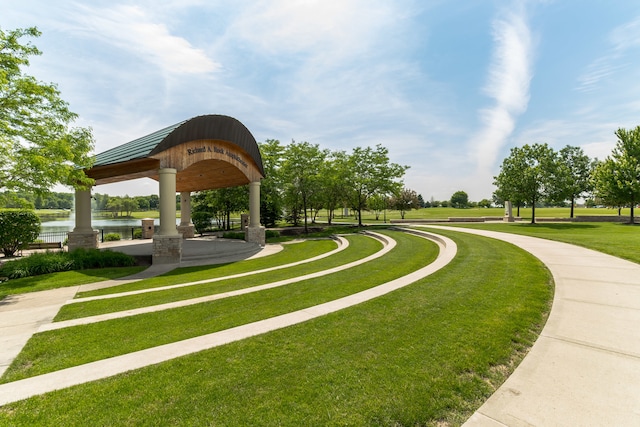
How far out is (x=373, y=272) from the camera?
8531 millimetres

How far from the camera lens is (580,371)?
3275mm

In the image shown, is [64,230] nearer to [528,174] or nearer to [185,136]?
[185,136]

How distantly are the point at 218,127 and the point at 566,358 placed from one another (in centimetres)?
1593

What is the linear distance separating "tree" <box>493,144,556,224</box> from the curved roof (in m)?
25.9

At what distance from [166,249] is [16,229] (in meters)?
8.92

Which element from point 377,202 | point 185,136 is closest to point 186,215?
point 185,136

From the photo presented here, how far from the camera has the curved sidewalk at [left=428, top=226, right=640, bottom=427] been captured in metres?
2.61

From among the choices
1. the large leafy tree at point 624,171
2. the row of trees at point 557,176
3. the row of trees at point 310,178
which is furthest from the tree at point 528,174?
the row of trees at point 310,178

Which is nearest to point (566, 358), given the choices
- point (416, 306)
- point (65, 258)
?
point (416, 306)

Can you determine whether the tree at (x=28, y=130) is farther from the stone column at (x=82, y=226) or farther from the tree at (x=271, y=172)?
the tree at (x=271, y=172)

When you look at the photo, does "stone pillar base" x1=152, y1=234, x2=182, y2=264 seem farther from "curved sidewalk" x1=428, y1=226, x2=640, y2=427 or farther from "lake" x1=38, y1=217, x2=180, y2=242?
"curved sidewalk" x1=428, y1=226, x2=640, y2=427

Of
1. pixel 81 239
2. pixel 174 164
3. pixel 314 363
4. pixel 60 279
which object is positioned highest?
pixel 174 164

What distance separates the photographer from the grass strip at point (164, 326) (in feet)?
13.3

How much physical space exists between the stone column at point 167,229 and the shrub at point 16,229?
7.59 m
